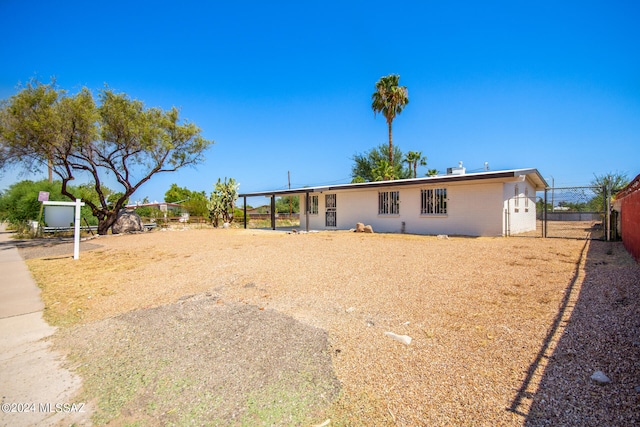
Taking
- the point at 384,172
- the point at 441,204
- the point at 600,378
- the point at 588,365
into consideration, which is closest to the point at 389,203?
the point at 441,204

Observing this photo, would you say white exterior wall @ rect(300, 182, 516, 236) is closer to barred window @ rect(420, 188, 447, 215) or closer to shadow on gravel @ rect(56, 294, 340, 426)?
barred window @ rect(420, 188, 447, 215)

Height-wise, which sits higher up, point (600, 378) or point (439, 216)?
point (439, 216)

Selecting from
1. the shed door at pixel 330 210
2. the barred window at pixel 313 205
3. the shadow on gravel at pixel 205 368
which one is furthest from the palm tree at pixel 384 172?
the shadow on gravel at pixel 205 368

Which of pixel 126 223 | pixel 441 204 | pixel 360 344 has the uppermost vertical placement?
pixel 441 204

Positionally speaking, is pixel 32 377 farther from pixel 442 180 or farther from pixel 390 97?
pixel 390 97

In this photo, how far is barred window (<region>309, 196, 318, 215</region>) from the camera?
2030cm

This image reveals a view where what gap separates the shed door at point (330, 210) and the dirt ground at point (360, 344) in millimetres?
12136

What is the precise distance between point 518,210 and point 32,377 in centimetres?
1656

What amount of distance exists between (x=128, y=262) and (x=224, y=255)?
2673 millimetres

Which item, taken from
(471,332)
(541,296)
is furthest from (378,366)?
(541,296)

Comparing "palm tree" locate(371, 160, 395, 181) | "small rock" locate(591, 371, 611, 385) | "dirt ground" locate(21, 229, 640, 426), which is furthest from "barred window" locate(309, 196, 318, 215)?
"small rock" locate(591, 371, 611, 385)

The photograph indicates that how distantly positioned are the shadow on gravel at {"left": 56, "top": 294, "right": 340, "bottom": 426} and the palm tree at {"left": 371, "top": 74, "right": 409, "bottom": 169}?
80.9 feet

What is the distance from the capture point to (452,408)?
236 cm

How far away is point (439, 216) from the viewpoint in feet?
47.5
